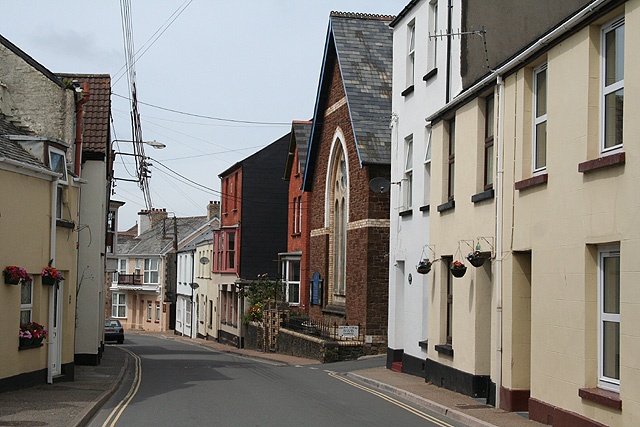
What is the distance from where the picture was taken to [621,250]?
368 inches

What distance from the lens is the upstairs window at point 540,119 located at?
12.3 metres

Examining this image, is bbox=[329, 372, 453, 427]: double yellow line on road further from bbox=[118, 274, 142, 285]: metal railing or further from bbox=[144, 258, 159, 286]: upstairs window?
bbox=[118, 274, 142, 285]: metal railing

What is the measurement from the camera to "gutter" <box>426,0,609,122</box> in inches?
409

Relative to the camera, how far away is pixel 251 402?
14391mm

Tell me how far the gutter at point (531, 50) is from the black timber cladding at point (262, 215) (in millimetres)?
27661

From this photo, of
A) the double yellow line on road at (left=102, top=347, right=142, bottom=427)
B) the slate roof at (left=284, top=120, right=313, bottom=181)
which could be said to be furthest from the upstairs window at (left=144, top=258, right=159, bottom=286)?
the double yellow line on road at (left=102, top=347, right=142, bottom=427)

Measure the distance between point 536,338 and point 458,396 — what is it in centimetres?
349

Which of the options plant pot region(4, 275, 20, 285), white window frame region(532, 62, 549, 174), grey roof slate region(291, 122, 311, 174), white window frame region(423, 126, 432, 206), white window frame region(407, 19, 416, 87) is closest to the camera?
white window frame region(532, 62, 549, 174)

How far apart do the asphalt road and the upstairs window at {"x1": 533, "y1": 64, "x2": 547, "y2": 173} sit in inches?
175

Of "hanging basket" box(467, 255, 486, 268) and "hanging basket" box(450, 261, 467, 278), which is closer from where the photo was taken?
"hanging basket" box(467, 255, 486, 268)

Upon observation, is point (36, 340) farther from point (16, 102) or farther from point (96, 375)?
point (16, 102)

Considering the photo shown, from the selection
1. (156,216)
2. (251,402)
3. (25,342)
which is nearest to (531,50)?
(251,402)

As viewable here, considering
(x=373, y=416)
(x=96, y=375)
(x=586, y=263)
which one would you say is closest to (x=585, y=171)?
(x=586, y=263)

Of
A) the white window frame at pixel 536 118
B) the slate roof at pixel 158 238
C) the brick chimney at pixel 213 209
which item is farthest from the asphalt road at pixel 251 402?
the slate roof at pixel 158 238
